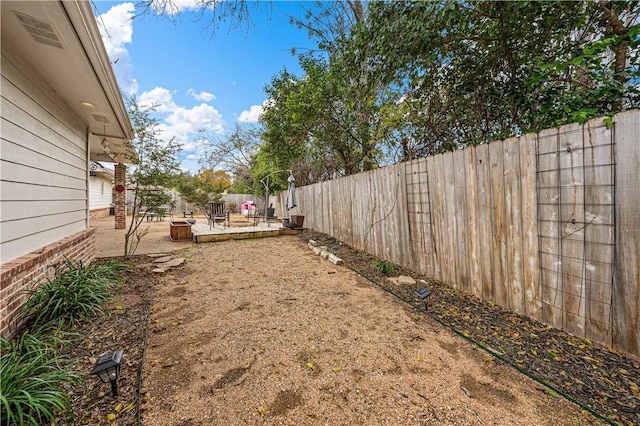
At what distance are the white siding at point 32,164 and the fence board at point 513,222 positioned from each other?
441 cm

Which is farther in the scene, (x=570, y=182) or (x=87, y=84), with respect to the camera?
(x=87, y=84)

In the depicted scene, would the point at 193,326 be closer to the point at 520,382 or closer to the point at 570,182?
the point at 520,382

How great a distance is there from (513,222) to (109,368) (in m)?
3.35

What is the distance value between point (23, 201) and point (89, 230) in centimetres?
230

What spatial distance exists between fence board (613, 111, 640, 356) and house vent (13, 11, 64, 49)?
4.26 metres

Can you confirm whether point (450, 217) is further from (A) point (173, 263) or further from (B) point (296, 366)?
(A) point (173, 263)

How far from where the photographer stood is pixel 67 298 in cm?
247

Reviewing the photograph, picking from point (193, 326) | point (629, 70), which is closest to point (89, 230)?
point (193, 326)

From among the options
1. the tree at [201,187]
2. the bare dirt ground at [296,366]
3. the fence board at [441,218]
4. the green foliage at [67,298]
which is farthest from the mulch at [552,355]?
the tree at [201,187]

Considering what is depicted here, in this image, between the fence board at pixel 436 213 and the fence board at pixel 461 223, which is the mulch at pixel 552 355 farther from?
the fence board at pixel 436 213

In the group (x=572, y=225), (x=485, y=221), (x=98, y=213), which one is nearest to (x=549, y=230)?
(x=572, y=225)

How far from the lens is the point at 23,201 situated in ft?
7.75

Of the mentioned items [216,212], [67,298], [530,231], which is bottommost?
[67,298]

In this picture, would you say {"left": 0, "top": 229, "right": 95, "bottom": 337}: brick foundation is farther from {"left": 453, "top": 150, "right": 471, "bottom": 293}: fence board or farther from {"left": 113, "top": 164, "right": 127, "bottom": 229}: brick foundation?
{"left": 113, "top": 164, "right": 127, "bottom": 229}: brick foundation
